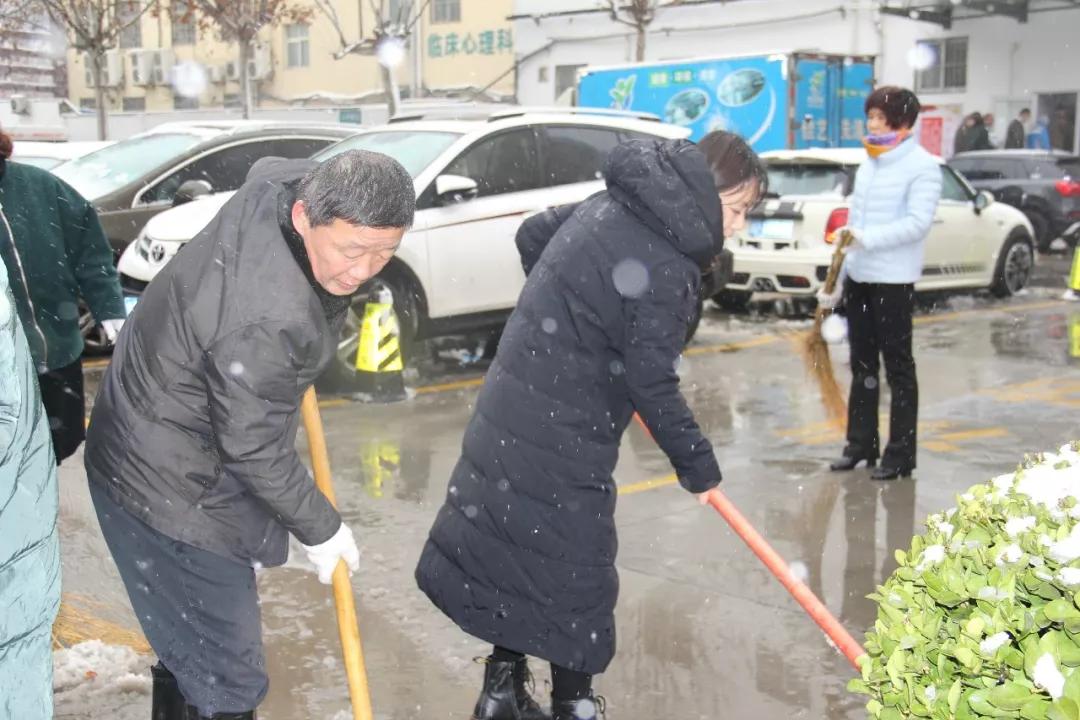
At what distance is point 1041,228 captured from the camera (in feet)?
53.5

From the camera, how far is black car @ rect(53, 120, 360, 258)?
8445 mm

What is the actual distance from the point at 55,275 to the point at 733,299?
312 inches

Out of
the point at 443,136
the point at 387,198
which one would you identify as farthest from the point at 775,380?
the point at 387,198

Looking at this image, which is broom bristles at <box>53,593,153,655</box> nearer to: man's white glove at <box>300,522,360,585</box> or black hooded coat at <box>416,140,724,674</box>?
black hooded coat at <box>416,140,724,674</box>

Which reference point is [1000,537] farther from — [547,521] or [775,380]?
[775,380]

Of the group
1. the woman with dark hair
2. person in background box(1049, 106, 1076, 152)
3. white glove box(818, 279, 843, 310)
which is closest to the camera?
the woman with dark hair

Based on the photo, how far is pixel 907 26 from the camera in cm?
2339

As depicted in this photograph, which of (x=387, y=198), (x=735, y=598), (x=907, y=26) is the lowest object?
(x=735, y=598)

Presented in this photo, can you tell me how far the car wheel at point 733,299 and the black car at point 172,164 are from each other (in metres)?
3.65

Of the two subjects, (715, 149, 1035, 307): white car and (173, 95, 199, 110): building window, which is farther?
(173, 95, 199, 110): building window

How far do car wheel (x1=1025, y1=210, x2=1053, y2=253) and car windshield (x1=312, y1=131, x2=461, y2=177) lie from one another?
422 inches

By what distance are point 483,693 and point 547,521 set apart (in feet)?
2.06

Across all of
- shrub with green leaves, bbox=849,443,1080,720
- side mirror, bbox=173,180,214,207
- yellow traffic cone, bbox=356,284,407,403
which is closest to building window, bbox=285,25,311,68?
side mirror, bbox=173,180,214,207

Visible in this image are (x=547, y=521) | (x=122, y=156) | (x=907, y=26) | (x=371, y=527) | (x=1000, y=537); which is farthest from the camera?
(x=907, y=26)
